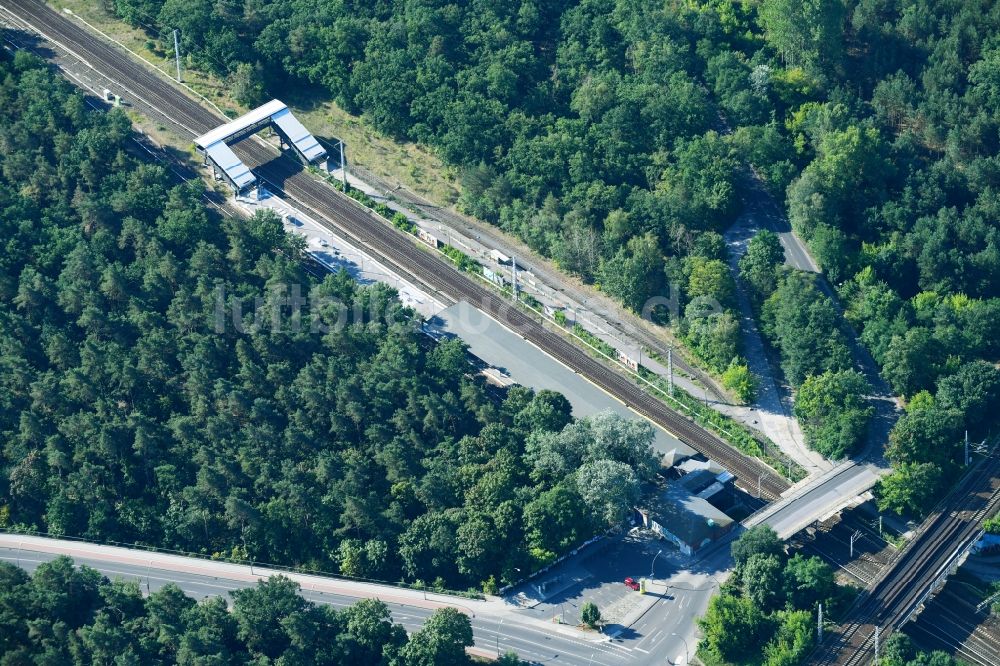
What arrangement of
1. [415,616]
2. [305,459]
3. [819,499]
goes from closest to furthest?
[415,616]
[819,499]
[305,459]

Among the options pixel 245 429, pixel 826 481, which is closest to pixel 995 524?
pixel 826 481

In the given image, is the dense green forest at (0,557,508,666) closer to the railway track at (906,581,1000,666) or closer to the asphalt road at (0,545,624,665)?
the asphalt road at (0,545,624,665)

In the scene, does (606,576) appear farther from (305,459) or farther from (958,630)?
(958,630)

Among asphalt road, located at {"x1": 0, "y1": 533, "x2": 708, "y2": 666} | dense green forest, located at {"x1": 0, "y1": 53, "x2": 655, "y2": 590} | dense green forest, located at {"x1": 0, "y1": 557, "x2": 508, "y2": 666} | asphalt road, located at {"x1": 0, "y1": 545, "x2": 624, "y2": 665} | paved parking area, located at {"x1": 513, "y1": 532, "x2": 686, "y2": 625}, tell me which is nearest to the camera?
dense green forest, located at {"x1": 0, "y1": 557, "x2": 508, "y2": 666}

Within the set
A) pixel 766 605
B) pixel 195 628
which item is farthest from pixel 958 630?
pixel 195 628

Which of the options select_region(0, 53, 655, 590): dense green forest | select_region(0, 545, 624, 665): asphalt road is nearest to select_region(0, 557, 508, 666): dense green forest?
select_region(0, 545, 624, 665): asphalt road

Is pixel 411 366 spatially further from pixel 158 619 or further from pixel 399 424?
pixel 158 619
